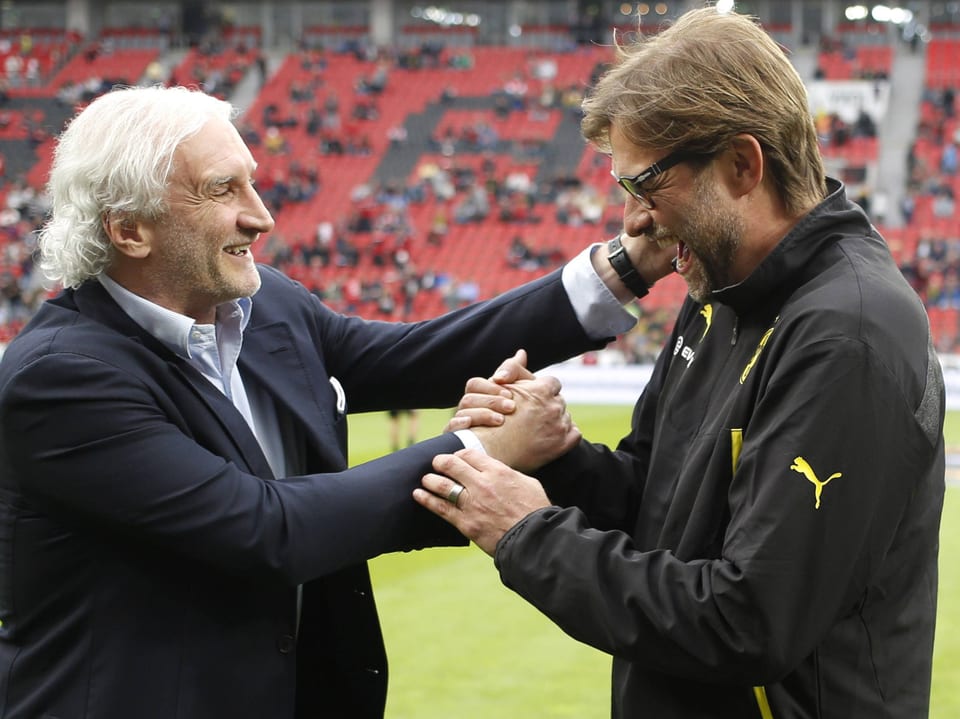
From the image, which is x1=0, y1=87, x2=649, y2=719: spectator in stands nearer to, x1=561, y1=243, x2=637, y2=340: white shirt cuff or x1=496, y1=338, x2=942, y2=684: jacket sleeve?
x1=561, y1=243, x2=637, y2=340: white shirt cuff

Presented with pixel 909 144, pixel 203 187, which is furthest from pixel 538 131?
pixel 203 187

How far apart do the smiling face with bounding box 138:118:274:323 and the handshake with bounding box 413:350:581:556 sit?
0.66 m

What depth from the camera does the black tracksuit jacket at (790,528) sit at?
218cm

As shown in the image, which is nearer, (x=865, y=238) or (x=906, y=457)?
(x=906, y=457)

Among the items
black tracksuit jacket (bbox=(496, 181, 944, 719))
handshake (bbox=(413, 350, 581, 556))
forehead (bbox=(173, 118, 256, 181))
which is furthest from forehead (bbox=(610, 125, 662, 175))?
forehead (bbox=(173, 118, 256, 181))

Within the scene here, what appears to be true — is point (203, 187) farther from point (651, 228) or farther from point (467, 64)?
point (467, 64)

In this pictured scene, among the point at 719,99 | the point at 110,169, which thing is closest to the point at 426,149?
the point at 110,169

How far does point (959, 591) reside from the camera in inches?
340

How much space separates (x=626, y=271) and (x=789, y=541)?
1.42 metres

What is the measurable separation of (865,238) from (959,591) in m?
6.99

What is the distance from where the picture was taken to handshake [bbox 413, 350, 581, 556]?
2.61 m

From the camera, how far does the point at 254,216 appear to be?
2.99m

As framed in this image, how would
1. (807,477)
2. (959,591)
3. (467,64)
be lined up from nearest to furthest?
(807,477) → (959,591) → (467,64)

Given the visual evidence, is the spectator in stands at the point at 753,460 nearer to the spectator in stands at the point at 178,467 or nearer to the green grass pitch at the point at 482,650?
the spectator in stands at the point at 178,467
